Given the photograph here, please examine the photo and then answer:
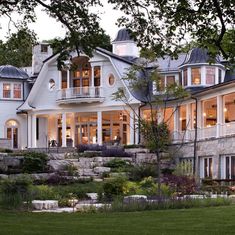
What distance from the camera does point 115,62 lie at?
4172cm

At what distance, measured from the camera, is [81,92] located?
43.2 m

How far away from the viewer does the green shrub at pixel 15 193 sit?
60.6 ft

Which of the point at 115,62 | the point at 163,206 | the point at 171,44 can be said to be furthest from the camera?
the point at 115,62

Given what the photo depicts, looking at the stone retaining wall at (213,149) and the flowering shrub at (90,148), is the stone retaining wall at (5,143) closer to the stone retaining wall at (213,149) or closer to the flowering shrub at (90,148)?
the flowering shrub at (90,148)

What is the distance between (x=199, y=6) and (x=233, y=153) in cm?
2081

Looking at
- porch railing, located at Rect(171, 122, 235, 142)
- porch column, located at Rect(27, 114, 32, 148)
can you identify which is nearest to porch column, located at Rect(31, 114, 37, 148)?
porch column, located at Rect(27, 114, 32, 148)

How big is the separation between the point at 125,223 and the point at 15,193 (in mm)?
6218

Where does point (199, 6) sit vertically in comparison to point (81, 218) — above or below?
above

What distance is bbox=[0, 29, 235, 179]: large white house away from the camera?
3709 cm

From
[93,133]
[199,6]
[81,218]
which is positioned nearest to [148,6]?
[199,6]

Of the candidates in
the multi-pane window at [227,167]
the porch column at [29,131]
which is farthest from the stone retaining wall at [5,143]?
the multi-pane window at [227,167]

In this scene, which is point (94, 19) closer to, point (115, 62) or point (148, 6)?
point (148, 6)

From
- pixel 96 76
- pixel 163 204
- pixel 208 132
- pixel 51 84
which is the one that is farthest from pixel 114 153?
pixel 163 204

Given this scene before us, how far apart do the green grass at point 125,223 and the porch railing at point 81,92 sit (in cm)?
2615
